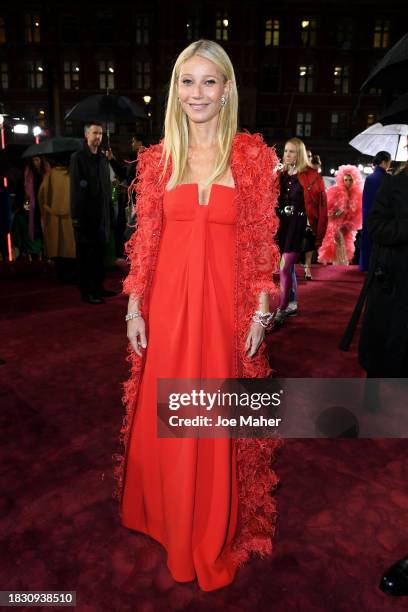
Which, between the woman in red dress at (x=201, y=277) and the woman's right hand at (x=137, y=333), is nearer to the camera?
the woman in red dress at (x=201, y=277)

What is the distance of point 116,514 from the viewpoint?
245 cm

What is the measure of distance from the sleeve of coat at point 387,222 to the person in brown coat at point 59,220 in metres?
5.44

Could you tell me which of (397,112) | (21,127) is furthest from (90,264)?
(21,127)

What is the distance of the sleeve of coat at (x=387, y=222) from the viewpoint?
9.05ft

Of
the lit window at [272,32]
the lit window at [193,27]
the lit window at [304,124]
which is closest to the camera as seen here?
the lit window at [193,27]

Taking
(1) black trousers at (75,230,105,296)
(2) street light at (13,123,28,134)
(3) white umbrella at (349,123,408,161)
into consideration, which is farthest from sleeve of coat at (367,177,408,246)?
(2) street light at (13,123,28,134)

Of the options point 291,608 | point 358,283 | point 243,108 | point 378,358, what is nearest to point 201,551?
point 291,608

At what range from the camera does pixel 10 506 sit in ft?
8.18

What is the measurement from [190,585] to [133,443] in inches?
24.1

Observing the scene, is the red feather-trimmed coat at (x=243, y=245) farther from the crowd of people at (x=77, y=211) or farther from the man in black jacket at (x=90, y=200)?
the man in black jacket at (x=90, y=200)

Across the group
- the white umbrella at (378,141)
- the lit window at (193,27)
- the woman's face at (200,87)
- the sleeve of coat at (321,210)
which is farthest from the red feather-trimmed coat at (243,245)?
the lit window at (193,27)

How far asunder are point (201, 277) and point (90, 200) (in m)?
4.32

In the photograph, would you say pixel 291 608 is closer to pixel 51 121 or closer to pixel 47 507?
pixel 47 507

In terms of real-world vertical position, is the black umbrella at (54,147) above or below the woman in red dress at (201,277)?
above
